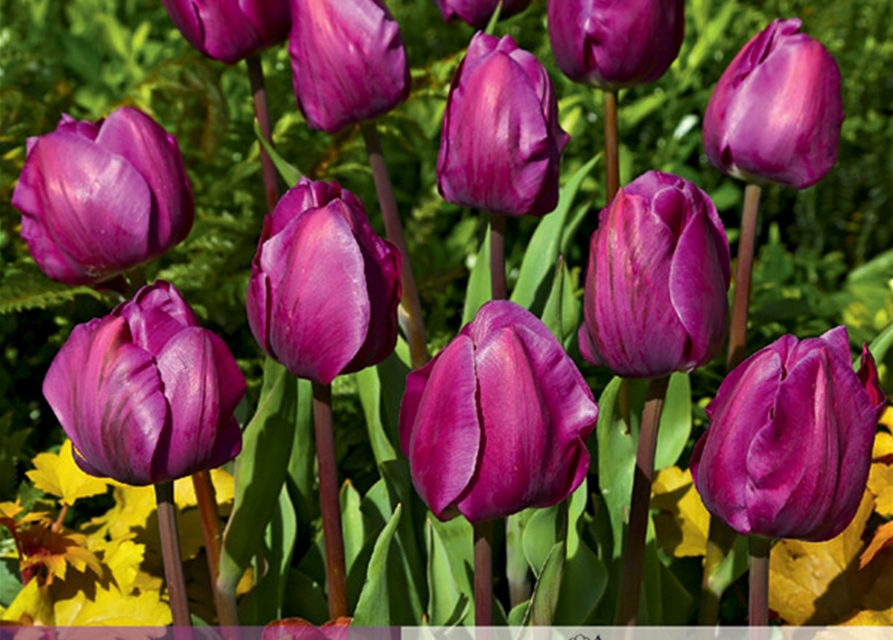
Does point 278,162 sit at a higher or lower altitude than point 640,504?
higher

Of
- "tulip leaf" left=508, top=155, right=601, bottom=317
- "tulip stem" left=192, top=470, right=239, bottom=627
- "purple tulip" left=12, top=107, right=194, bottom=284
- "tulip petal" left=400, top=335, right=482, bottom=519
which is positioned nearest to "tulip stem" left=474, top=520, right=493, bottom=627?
"tulip petal" left=400, top=335, right=482, bottom=519

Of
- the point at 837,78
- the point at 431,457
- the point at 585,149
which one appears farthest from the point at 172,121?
the point at 431,457

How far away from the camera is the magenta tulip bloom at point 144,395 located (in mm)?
853

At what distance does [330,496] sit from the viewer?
1.00m

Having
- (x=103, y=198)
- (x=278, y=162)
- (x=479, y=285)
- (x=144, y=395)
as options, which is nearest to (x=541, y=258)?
(x=479, y=285)

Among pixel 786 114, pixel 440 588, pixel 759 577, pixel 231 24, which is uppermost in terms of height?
pixel 231 24

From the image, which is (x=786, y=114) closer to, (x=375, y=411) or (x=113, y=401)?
(x=375, y=411)

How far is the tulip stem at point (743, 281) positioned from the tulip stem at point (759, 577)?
1.02 feet

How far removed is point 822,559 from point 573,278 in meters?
0.65

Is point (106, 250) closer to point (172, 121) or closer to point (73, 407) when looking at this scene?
point (73, 407)

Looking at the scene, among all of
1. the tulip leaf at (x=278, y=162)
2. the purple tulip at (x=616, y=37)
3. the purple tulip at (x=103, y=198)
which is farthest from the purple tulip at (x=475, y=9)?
the purple tulip at (x=103, y=198)

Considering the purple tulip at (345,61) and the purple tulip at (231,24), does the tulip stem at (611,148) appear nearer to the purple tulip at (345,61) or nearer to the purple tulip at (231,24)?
the purple tulip at (345,61)

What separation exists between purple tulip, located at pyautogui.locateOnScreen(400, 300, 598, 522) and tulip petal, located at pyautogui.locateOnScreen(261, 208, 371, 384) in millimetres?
89

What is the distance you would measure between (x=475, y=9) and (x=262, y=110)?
0.23 metres
